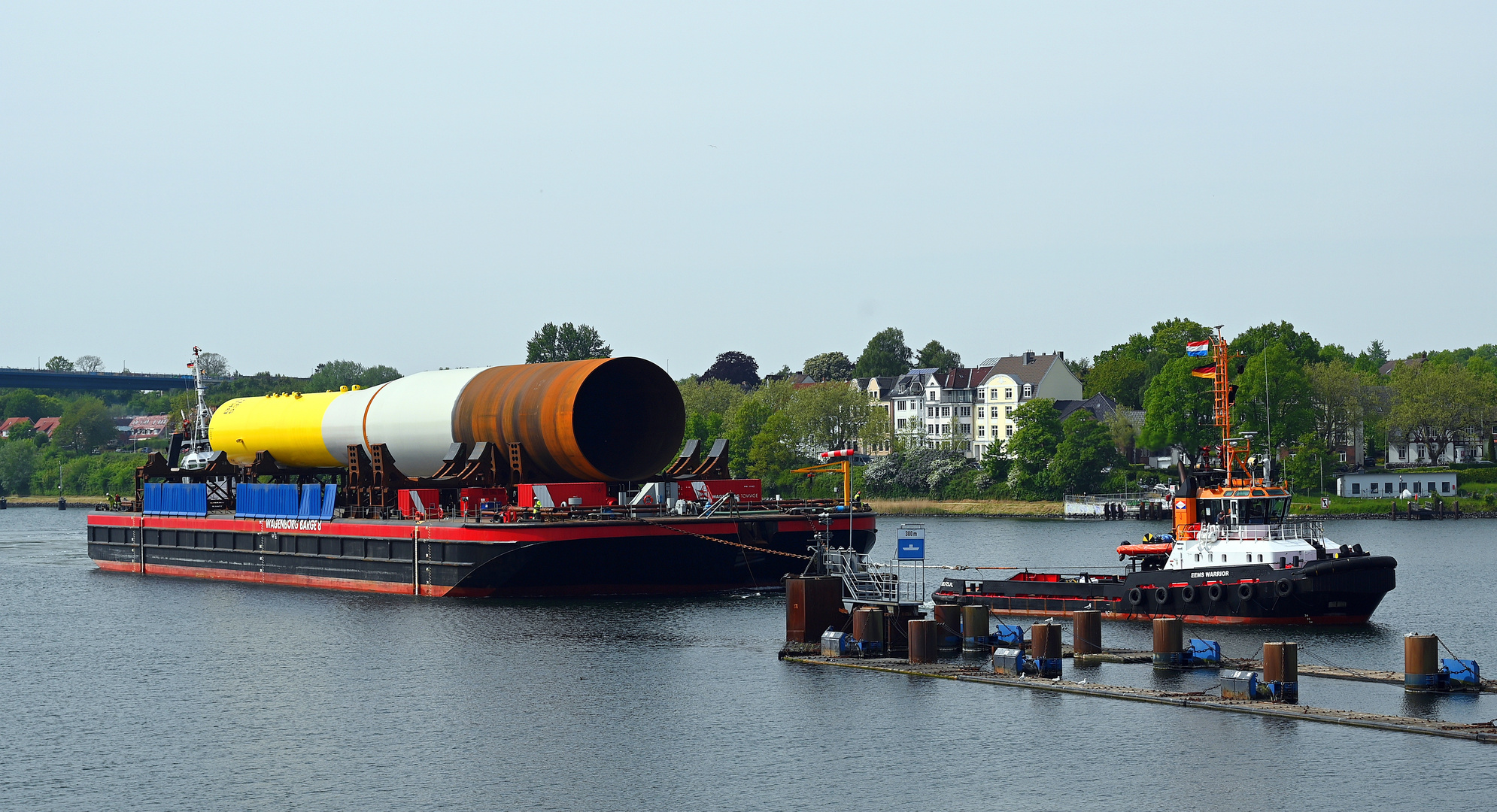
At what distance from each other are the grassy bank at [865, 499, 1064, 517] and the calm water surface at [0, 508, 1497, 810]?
71205 mm

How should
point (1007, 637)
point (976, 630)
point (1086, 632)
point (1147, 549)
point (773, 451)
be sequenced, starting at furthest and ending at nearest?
1. point (773, 451)
2. point (1147, 549)
3. point (976, 630)
4. point (1007, 637)
5. point (1086, 632)

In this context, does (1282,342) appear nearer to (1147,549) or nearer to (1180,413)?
(1180,413)

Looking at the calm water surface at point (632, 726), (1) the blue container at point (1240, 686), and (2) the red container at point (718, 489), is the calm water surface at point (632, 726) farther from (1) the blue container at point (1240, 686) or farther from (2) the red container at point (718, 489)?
(2) the red container at point (718, 489)

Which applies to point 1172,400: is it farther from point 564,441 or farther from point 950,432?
point 564,441

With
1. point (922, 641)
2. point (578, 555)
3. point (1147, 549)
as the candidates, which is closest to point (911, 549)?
point (922, 641)

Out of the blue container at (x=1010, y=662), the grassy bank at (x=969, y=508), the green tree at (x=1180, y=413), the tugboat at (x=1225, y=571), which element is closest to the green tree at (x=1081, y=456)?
the grassy bank at (x=969, y=508)

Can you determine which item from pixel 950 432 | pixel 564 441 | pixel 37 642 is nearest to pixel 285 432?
pixel 564 441

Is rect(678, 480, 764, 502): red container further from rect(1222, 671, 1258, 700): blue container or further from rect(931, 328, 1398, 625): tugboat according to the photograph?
rect(1222, 671, 1258, 700): blue container

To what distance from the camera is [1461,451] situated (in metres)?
139

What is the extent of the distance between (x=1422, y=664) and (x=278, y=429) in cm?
5550

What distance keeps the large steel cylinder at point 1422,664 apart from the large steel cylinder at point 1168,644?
5350 millimetres

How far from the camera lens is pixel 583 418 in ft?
202

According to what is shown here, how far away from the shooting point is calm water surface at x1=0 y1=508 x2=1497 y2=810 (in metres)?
27.9

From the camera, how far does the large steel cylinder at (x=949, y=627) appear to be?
41.5 meters
